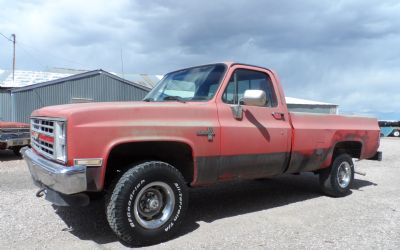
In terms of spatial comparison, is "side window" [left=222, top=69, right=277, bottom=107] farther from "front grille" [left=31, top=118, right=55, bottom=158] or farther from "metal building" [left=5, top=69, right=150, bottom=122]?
"metal building" [left=5, top=69, right=150, bottom=122]

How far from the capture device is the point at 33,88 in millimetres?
21047

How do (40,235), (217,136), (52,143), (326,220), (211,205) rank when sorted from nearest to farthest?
1. (52,143)
2. (40,235)
3. (217,136)
4. (326,220)
5. (211,205)

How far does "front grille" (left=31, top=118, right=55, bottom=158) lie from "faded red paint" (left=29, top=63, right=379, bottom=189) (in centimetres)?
13

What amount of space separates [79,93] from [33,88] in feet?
7.64

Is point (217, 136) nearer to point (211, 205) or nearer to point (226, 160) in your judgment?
point (226, 160)

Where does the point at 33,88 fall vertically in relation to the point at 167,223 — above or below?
above

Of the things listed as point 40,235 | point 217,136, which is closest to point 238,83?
point 217,136

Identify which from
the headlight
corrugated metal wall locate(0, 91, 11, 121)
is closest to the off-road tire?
the headlight

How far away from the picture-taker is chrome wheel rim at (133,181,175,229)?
441 centimetres

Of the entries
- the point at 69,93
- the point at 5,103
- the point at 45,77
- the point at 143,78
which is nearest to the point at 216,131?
the point at 69,93

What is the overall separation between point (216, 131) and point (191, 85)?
923 millimetres

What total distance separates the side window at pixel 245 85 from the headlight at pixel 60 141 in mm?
2114

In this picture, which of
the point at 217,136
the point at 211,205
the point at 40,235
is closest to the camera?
the point at 40,235

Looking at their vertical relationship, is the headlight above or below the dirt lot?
above
